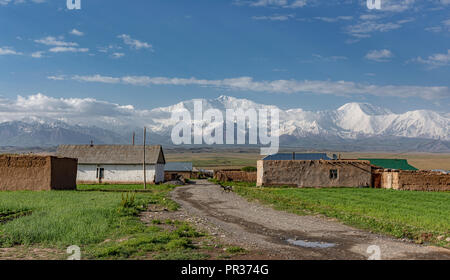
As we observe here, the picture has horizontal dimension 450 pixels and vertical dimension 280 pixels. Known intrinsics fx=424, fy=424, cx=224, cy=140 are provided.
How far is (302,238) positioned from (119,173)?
38492 millimetres

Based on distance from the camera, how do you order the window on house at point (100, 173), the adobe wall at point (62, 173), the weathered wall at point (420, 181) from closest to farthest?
the adobe wall at point (62, 173) → the weathered wall at point (420, 181) → the window on house at point (100, 173)

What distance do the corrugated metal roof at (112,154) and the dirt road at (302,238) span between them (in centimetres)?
3086

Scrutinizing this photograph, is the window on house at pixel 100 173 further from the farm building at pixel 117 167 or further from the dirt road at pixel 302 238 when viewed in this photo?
the dirt road at pixel 302 238

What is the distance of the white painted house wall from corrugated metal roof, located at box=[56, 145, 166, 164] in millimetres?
569

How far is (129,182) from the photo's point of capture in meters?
48.0

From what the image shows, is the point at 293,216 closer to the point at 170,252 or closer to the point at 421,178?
the point at 170,252

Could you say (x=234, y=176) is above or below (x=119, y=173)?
below

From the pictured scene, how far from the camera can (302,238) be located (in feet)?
41.0

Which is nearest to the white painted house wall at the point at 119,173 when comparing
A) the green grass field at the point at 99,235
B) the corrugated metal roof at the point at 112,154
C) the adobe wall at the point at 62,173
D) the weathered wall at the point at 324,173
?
the corrugated metal roof at the point at 112,154

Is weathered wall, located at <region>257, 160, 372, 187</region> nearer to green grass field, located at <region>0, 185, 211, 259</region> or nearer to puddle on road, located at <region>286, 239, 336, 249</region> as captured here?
green grass field, located at <region>0, 185, 211, 259</region>

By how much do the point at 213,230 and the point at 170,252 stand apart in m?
3.89

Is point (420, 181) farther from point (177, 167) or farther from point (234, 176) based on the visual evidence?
point (177, 167)

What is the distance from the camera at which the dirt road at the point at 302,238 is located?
10039 millimetres

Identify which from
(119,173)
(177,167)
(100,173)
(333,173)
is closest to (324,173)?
(333,173)
